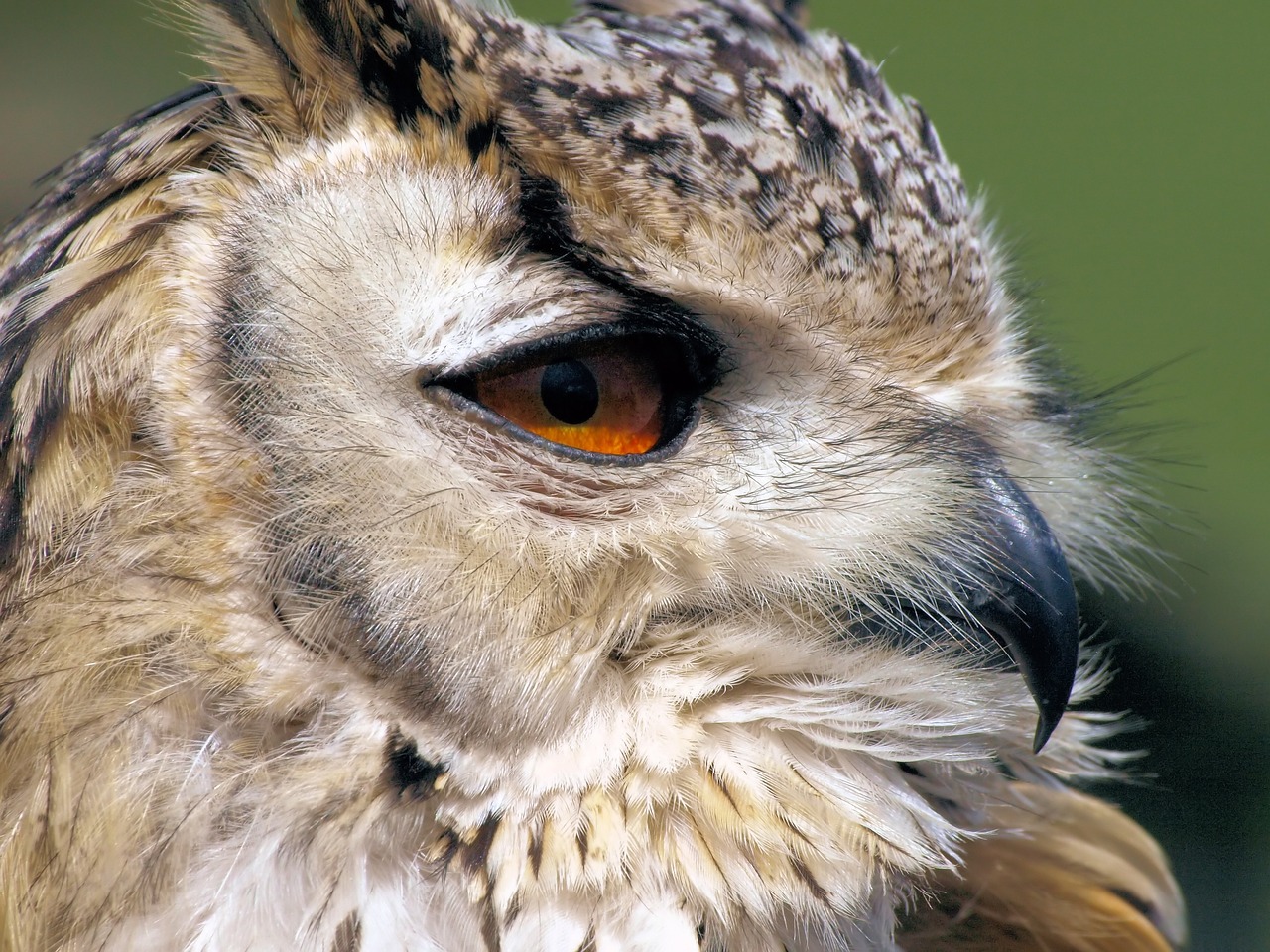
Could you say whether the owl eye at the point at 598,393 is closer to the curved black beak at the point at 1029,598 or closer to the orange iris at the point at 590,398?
the orange iris at the point at 590,398

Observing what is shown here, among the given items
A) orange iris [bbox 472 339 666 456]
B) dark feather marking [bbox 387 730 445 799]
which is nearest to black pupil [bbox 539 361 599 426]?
orange iris [bbox 472 339 666 456]

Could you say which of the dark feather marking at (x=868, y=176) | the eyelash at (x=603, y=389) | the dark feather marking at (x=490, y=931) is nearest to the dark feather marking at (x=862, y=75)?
the dark feather marking at (x=868, y=176)

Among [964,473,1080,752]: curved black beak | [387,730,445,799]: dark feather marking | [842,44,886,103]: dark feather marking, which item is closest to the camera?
[387,730,445,799]: dark feather marking

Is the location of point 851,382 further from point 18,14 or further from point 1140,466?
point 18,14

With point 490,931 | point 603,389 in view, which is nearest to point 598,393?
point 603,389

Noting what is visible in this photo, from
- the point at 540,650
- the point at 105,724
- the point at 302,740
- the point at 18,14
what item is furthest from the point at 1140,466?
the point at 18,14

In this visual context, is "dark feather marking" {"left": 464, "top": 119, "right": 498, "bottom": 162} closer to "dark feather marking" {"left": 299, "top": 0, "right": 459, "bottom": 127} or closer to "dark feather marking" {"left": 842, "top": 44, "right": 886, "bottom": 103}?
"dark feather marking" {"left": 299, "top": 0, "right": 459, "bottom": 127}

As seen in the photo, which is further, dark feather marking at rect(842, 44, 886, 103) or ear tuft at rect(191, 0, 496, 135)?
dark feather marking at rect(842, 44, 886, 103)
